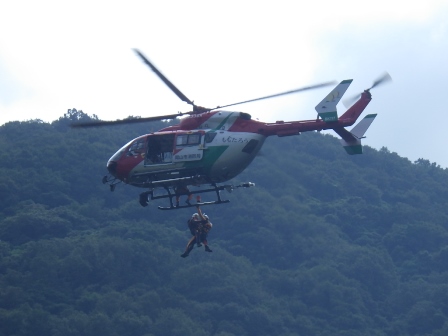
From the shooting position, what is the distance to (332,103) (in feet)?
112

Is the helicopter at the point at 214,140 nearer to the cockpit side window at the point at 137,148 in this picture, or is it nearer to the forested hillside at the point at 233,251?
the cockpit side window at the point at 137,148

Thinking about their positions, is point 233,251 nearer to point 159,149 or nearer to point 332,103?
point 159,149

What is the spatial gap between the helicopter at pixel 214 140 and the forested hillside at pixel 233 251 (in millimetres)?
27173

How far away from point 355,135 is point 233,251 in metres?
55.0

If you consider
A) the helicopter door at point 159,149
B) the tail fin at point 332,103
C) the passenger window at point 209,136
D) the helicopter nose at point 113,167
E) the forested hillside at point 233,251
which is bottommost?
the forested hillside at point 233,251

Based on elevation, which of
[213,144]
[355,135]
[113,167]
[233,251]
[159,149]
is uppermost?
[355,135]

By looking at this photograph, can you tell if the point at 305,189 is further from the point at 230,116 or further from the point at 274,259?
the point at 230,116

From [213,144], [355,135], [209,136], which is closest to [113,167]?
[209,136]

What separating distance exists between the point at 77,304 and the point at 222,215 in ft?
59.0

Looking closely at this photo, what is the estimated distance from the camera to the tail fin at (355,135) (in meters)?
34.9

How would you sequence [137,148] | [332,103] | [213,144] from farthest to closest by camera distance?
[137,148] < [213,144] < [332,103]

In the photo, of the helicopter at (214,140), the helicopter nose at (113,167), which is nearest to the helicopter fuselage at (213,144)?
the helicopter at (214,140)

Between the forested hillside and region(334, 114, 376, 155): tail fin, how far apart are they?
2732 centimetres

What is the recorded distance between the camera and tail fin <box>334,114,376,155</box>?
34938 mm
